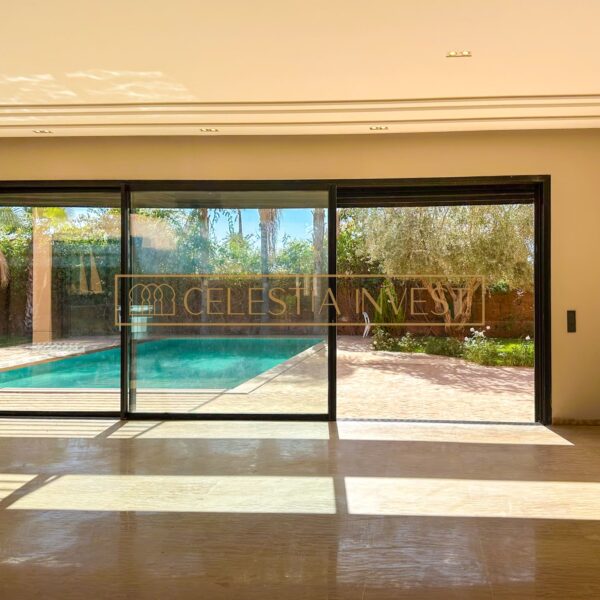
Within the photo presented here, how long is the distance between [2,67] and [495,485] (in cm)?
470

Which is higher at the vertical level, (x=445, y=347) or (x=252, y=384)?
(x=445, y=347)

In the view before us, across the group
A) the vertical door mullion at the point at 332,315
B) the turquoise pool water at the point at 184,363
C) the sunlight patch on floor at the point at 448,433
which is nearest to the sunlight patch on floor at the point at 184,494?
the sunlight patch on floor at the point at 448,433

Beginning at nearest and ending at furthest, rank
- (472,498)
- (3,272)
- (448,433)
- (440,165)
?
(472,498) → (448,433) → (440,165) → (3,272)

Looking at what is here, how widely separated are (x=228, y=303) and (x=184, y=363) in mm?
812

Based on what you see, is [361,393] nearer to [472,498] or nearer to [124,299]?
[124,299]

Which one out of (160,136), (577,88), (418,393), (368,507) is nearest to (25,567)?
(368,507)

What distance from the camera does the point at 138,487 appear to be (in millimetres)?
4094

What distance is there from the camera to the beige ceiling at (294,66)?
3.55 metres

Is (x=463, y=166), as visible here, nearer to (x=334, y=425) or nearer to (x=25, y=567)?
(x=334, y=425)

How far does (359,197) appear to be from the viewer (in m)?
6.45

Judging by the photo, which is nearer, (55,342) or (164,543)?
(164,543)

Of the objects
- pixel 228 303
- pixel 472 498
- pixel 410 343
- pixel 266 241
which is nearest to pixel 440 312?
pixel 410 343

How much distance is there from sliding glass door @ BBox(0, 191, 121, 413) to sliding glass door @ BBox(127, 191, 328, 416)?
0.29 meters

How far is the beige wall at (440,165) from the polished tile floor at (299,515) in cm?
103
